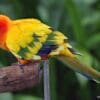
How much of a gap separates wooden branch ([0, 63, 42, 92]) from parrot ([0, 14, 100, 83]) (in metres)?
0.05

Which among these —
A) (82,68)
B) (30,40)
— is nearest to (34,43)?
(30,40)

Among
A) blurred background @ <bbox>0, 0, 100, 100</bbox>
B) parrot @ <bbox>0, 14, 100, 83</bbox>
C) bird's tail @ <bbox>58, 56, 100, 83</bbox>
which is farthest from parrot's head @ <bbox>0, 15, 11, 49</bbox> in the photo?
blurred background @ <bbox>0, 0, 100, 100</bbox>

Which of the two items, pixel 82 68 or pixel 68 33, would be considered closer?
pixel 82 68

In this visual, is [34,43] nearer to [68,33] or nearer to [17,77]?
[17,77]

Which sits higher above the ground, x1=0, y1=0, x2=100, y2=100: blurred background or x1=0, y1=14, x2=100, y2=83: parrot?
x1=0, y1=0, x2=100, y2=100: blurred background

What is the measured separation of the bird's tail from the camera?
935mm

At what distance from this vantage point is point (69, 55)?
3.10ft

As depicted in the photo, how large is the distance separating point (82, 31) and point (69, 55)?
2.79 feet

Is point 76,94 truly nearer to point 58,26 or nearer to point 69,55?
point 58,26

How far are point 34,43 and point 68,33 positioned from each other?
38.6 inches

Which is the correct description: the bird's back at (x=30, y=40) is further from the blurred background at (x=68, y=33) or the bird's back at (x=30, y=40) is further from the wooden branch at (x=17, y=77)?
the blurred background at (x=68, y=33)

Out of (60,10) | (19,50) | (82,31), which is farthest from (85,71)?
(60,10)

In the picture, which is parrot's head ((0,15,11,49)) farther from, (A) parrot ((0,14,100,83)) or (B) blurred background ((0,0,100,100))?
(B) blurred background ((0,0,100,100))

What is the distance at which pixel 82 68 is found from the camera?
3.07 feet
